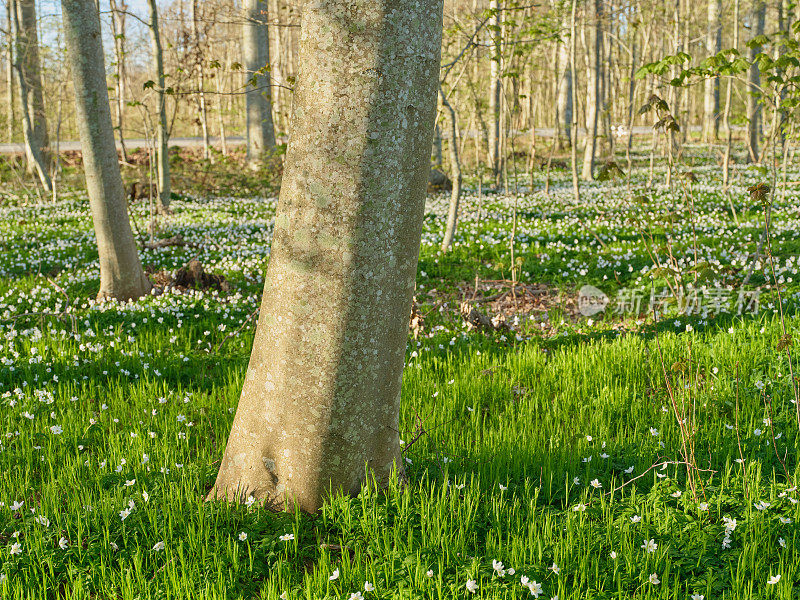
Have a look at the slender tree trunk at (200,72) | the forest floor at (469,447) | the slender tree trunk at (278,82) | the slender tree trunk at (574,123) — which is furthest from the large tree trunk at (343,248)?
the slender tree trunk at (278,82)

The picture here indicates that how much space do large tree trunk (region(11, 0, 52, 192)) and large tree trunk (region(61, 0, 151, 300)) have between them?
11621mm

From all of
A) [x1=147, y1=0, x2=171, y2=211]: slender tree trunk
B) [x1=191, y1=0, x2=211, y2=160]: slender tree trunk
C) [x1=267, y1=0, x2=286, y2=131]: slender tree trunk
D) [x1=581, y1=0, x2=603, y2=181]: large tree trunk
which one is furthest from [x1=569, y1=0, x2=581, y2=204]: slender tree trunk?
[x1=147, y1=0, x2=171, y2=211]: slender tree trunk

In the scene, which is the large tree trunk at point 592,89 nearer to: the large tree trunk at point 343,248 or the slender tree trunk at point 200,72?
the slender tree trunk at point 200,72

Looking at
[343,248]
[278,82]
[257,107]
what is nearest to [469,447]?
[343,248]

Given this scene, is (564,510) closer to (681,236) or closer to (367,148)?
(367,148)

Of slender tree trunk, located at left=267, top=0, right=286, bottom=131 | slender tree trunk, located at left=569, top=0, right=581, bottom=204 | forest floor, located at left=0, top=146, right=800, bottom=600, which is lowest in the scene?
forest floor, located at left=0, top=146, right=800, bottom=600

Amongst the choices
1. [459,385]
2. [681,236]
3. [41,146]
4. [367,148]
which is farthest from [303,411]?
[41,146]

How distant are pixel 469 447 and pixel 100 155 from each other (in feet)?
18.9

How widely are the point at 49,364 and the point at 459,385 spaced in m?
3.69

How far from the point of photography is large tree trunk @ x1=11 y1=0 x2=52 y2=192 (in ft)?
58.2

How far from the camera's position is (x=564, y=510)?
127 inches

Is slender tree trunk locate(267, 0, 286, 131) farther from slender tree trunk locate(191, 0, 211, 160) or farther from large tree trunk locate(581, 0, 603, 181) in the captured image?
large tree trunk locate(581, 0, 603, 181)

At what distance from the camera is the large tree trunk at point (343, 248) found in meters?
2.79

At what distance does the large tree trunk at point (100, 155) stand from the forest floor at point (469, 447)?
19.3 inches
